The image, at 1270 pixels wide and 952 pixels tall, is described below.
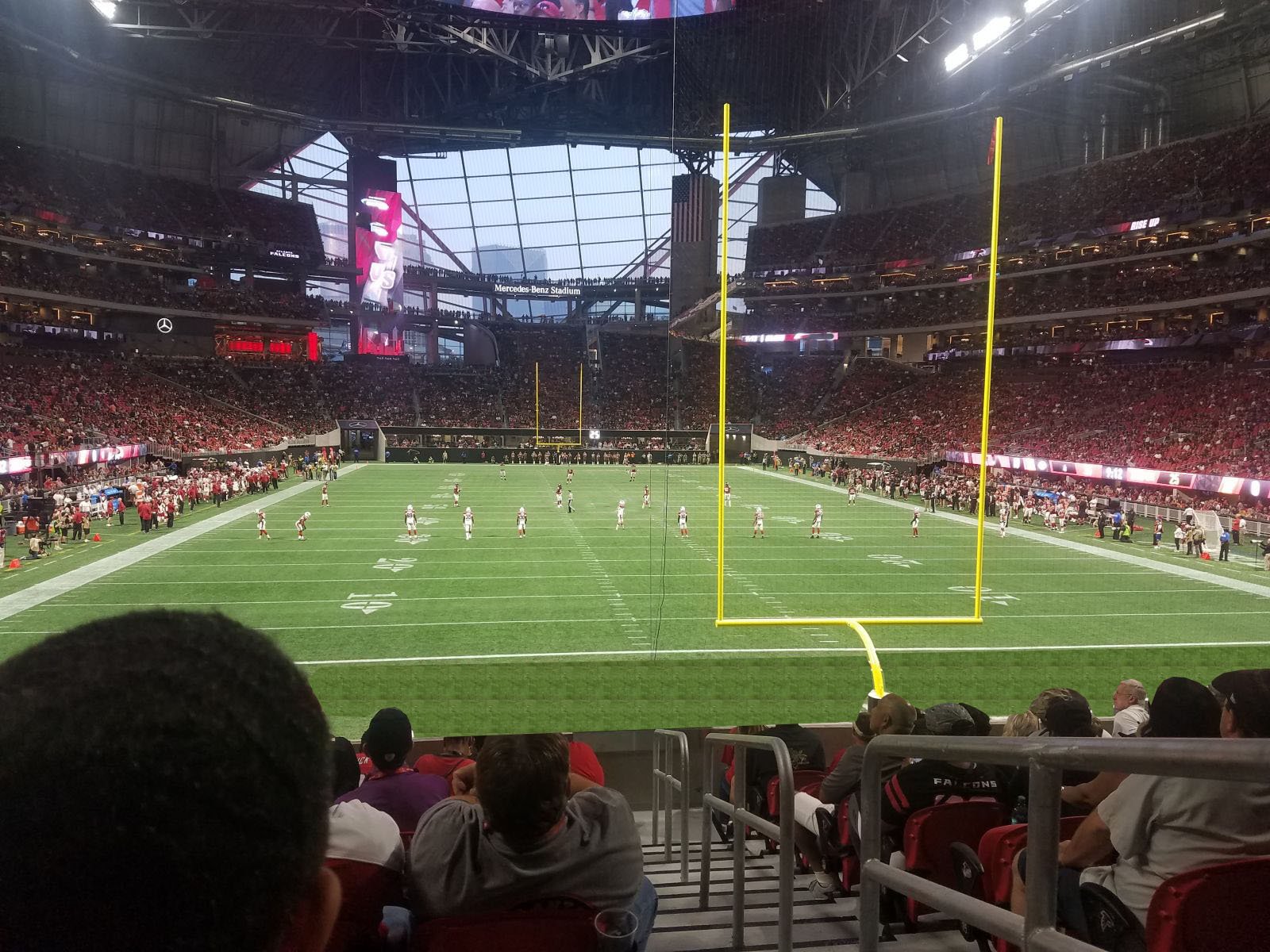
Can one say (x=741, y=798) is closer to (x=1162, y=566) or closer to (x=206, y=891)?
(x=206, y=891)

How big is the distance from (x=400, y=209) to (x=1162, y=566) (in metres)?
35.9

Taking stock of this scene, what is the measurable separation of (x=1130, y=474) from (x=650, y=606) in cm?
1133

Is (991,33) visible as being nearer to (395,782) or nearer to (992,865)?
(992,865)

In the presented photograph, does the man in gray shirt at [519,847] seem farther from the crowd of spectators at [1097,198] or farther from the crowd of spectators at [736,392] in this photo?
the crowd of spectators at [736,392]

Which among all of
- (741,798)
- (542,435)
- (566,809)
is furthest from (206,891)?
(542,435)

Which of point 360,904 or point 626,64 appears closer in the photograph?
point 360,904

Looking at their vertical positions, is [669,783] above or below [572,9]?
below

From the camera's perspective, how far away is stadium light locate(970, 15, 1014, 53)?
11.0 m

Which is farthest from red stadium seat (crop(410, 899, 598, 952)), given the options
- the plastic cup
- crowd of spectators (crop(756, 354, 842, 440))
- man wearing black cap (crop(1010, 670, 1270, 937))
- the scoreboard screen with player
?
the scoreboard screen with player

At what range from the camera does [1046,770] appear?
117cm

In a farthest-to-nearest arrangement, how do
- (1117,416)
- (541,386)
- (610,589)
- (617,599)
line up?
(541,386) < (1117,416) < (610,589) < (617,599)

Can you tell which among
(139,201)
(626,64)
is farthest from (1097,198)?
(139,201)

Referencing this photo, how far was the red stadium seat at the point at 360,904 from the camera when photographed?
1.75 metres

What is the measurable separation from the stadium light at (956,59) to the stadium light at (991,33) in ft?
0.95
